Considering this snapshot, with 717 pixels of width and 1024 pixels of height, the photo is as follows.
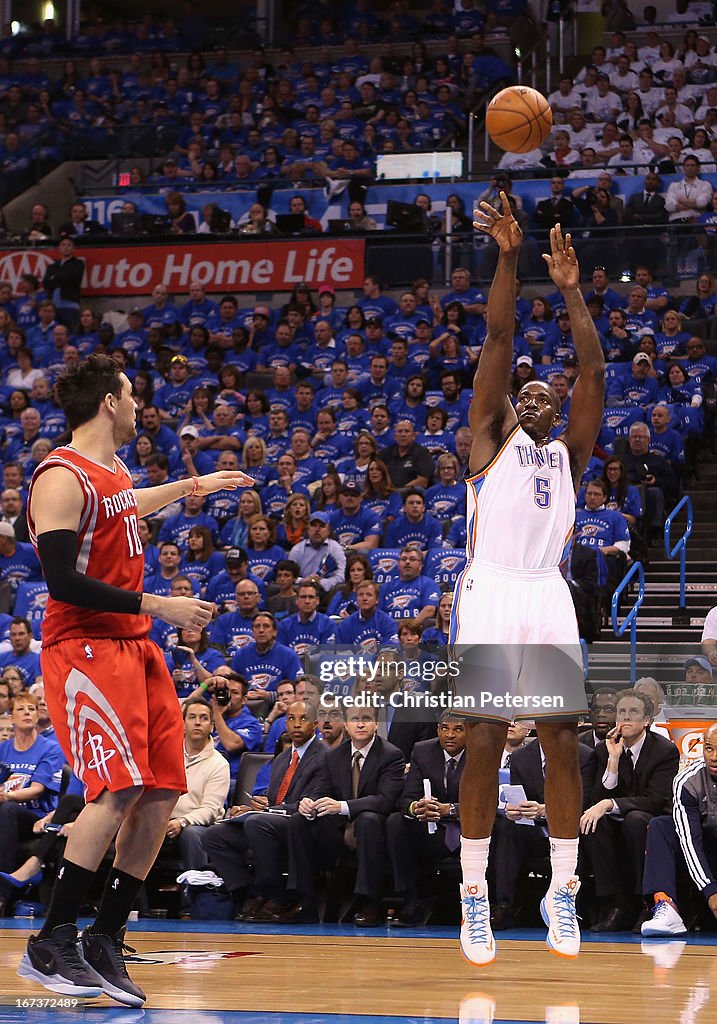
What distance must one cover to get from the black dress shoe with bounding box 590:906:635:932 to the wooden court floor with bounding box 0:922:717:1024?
23.2 inches

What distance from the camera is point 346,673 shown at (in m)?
11.0

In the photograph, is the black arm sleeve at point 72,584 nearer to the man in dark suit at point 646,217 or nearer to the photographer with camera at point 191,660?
the photographer with camera at point 191,660

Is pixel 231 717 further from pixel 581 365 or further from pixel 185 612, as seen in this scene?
pixel 185 612

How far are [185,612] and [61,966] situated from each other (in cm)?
133

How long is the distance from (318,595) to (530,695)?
6.59 metres

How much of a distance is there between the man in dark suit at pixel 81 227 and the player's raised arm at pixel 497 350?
1518cm

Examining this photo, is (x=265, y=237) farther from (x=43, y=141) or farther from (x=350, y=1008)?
(x=350, y=1008)

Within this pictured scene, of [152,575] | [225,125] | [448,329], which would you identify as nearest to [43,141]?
[225,125]

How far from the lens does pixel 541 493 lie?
611cm

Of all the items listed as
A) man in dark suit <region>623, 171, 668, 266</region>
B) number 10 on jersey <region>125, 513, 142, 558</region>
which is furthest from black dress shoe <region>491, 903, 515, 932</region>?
man in dark suit <region>623, 171, 668, 266</region>

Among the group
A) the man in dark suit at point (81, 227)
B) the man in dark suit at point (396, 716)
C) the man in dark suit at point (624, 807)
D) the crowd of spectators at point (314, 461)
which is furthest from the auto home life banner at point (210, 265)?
the man in dark suit at point (624, 807)

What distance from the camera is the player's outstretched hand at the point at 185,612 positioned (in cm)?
513

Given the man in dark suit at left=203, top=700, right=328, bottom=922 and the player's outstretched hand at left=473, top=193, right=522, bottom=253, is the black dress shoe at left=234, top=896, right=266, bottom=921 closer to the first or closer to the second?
the man in dark suit at left=203, top=700, right=328, bottom=922

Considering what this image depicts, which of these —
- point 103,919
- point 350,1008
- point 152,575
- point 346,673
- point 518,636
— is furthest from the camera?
point 152,575
